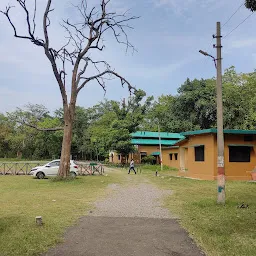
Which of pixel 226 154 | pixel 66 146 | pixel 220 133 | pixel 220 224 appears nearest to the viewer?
pixel 220 224

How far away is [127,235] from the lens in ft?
21.4

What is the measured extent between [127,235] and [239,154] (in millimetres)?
16989

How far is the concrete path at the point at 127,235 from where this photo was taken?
544cm

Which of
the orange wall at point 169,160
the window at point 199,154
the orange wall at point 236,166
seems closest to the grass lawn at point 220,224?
the orange wall at point 236,166

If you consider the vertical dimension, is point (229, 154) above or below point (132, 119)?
below

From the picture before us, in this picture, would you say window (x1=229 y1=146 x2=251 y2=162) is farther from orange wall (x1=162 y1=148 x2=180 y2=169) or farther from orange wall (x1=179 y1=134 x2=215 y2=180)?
orange wall (x1=162 y1=148 x2=180 y2=169)

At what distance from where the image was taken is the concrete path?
5438 mm

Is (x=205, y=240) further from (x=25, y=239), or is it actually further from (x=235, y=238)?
(x=25, y=239)

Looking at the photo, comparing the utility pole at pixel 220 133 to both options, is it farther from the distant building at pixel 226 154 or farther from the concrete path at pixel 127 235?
the distant building at pixel 226 154

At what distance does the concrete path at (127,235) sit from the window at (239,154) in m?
13.2

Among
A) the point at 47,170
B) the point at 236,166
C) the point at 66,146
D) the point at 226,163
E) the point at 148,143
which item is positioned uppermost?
the point at 148,143

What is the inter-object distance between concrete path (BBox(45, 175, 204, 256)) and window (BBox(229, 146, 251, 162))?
13177 millimetres

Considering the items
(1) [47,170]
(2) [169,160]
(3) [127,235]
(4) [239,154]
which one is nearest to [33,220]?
(3) [127,235]

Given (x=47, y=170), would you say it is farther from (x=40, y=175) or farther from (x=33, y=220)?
(x=33, y=220)
